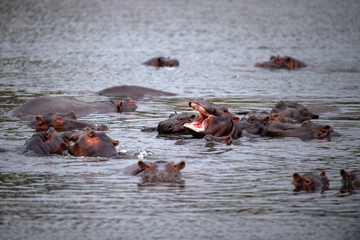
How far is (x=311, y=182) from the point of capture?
944cm

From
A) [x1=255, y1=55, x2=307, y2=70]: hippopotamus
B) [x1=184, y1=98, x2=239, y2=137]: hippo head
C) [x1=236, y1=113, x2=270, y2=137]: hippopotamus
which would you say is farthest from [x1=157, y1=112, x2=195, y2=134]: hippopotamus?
[x1=255, y1=55, x2=307, y2=70]: hippopotamus

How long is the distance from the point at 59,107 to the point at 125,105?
1.49 meters

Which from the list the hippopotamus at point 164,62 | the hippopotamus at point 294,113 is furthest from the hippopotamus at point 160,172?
the hippopotamus at point 164,62

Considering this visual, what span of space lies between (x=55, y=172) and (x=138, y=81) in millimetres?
11904

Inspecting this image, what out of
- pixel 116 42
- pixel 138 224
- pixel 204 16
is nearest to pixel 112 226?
pixel 138 224

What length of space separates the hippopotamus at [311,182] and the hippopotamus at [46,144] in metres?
3.59

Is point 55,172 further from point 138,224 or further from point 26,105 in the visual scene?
point 26,105

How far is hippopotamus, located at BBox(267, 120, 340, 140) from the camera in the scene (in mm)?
13125

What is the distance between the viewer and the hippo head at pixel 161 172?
963cm

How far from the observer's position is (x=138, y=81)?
22.0m

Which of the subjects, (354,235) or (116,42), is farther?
(116,42)

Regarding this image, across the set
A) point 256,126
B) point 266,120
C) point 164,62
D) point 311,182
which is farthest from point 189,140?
point 164,62

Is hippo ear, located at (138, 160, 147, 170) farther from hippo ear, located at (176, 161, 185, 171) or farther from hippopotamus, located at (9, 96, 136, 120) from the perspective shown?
hippopotamus, located at (9, 96, 136, 120)

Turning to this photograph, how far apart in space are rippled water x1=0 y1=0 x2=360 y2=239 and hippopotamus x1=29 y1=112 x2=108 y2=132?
9.7 inches
